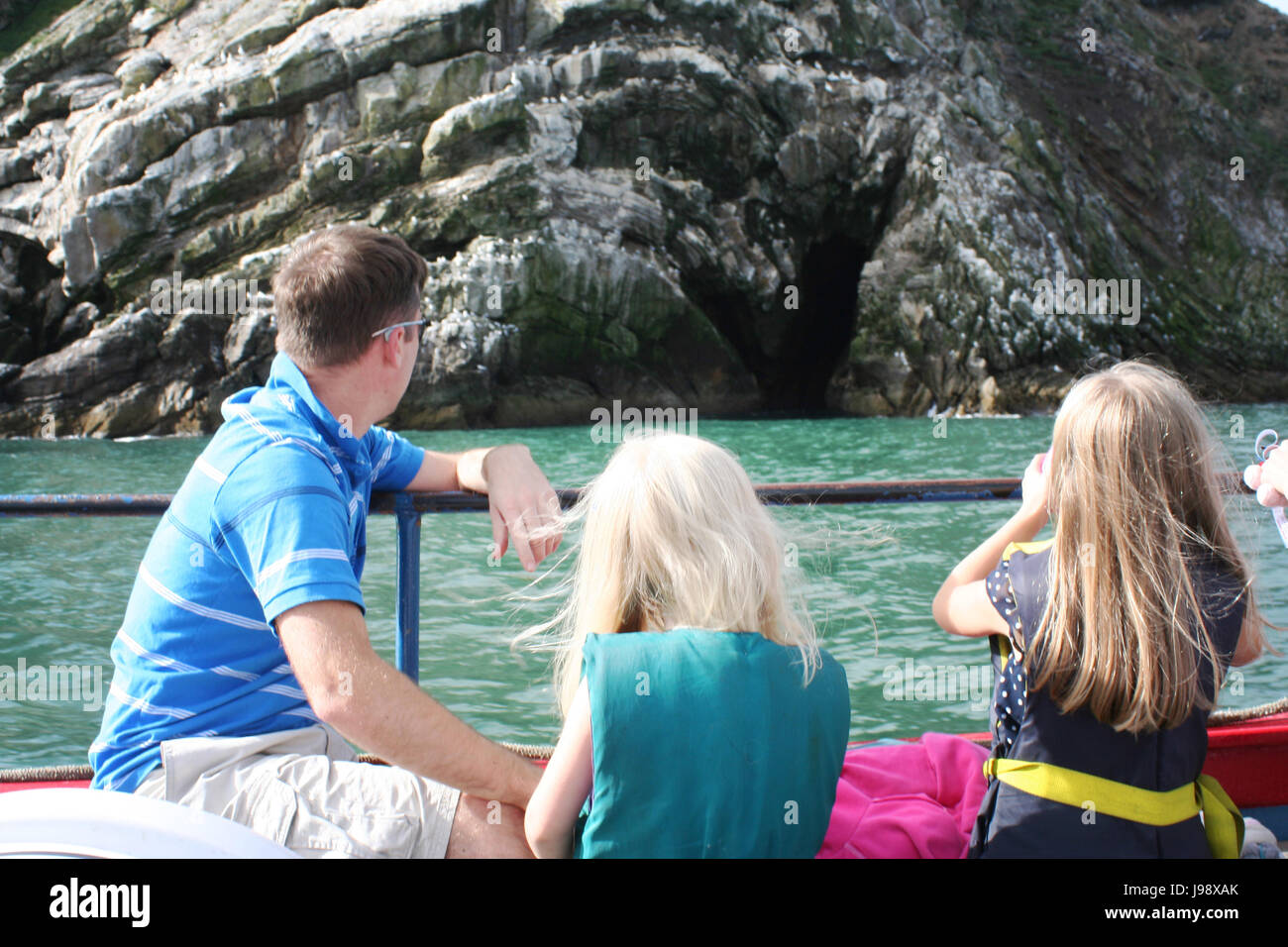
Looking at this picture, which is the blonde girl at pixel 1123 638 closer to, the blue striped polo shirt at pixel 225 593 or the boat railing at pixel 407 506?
the boat railing at pixel 407 506

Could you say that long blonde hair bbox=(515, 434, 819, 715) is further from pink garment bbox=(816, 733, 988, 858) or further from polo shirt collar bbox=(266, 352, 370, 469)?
polo shirt collar bbox=(266, 352, 370, 469)

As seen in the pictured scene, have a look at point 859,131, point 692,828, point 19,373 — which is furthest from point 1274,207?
point 692,828

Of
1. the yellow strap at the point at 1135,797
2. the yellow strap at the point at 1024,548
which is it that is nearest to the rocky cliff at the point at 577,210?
the yellow strap at the point at 1024,548

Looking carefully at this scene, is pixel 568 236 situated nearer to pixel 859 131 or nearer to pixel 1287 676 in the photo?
pixel 859 131

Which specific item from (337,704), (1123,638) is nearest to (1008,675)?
(1123,638)

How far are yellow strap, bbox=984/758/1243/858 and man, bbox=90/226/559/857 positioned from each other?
2.98ft

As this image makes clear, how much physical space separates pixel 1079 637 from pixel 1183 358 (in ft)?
113

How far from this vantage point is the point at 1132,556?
5.89 ft

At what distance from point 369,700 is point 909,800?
3.74 ft

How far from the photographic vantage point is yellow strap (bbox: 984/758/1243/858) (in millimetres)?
1802

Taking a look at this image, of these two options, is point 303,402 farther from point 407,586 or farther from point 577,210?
point 577,210

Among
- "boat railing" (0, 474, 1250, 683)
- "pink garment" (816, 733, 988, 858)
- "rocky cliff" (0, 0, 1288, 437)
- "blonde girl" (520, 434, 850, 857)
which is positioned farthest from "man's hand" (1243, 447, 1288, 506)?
"rocky cliff" (0, 0, 1288, 437)

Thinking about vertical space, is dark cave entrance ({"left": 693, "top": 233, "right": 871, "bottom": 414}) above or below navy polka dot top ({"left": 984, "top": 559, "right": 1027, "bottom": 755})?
above

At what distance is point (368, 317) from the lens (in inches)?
79.4
